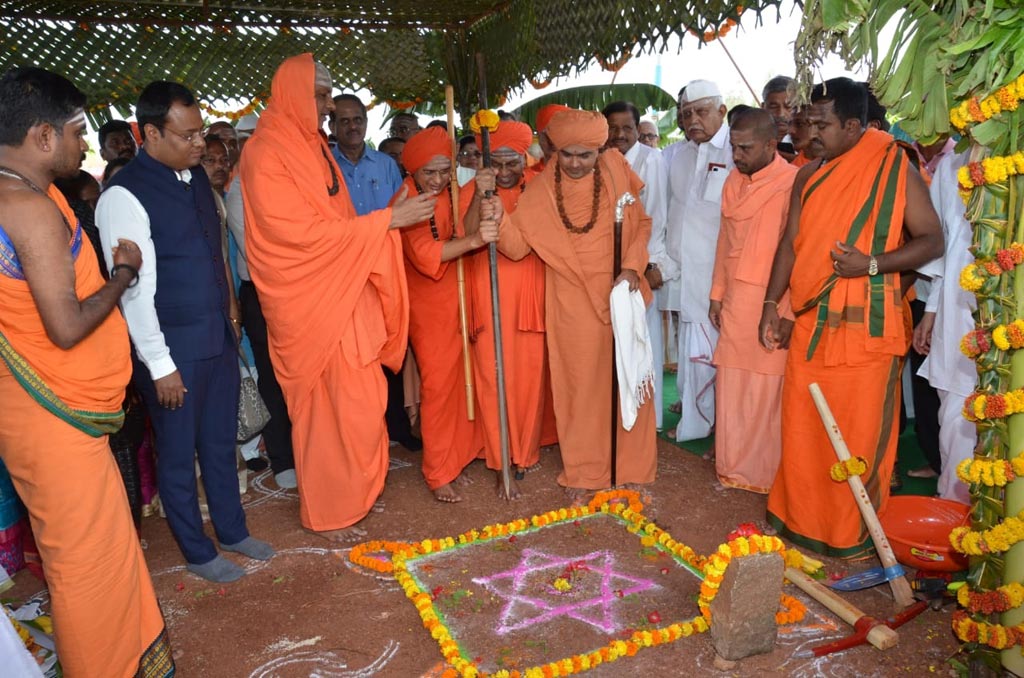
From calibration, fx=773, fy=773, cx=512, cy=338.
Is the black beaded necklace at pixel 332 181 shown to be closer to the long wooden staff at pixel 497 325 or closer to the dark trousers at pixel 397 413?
the long wooden staff at pixel 497 325

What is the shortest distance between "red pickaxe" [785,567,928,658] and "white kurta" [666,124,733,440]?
7.35ft

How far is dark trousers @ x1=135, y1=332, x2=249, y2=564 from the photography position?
153 inches

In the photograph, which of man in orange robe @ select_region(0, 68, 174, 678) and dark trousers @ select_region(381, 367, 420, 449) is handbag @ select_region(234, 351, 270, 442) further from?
man in orange robe @ select_region(0, 68, 174, 678)

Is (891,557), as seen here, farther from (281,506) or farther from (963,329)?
(281,506)

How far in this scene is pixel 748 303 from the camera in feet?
16.0

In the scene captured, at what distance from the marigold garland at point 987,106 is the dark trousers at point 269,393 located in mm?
4301

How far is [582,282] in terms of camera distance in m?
4.95

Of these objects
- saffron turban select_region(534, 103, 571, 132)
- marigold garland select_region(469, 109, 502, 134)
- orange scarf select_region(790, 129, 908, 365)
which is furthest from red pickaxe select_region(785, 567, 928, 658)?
saffron turban select_region(534, 103, 571, 132)

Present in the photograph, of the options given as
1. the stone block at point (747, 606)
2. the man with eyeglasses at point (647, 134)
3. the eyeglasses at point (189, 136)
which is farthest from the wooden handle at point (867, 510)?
the man with eyeglasses at point (647, 134)

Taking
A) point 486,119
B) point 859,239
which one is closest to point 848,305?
point 859,239

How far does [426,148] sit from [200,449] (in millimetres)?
2294

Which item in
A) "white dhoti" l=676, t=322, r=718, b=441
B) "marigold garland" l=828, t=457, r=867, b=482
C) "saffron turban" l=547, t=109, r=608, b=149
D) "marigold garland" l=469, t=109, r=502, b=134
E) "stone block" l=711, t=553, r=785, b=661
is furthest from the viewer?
"white dhoti" l=676, t=322, r=718, b=441

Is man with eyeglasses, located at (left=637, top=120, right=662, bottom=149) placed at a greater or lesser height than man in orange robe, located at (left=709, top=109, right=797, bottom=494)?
greater

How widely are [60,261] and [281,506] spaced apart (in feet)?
9.55
